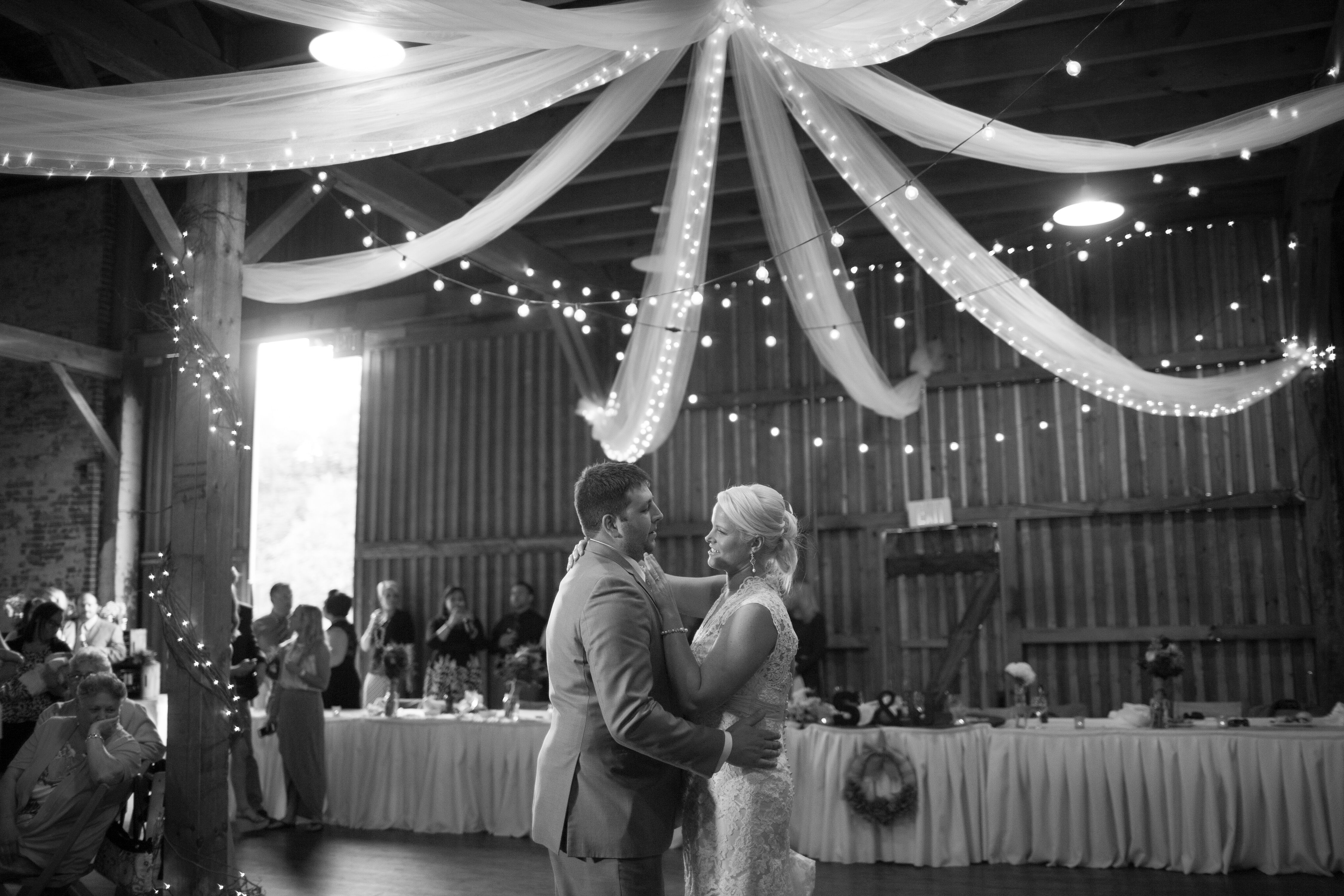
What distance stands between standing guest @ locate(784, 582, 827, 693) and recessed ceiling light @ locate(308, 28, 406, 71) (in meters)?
4.91

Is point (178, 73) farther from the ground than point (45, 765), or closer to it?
farther from the ground

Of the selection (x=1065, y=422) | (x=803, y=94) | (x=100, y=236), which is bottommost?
(x=1065, y=422)

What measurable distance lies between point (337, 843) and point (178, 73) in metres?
4.37

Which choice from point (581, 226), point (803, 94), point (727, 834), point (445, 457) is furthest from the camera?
point (445, 457)

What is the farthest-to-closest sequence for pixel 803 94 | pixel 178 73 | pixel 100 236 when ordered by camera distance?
pixel 100 236 → pixel 178 73 → pixel 803 94

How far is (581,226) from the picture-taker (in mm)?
9070

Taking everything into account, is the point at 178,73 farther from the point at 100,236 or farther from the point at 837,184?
the point at 100,236

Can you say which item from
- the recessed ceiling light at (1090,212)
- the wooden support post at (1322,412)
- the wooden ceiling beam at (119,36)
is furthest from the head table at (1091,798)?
the wooden ceiling beam at (119,36)

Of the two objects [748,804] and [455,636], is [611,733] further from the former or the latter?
[455,636]

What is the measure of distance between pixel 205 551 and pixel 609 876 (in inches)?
140

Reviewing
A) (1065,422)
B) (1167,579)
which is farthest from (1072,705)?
(1065,422)

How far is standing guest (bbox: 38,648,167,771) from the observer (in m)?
4.86

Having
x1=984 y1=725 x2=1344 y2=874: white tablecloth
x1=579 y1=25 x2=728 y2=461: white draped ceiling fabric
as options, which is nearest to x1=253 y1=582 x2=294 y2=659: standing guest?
x1=579 y1=25 x2=728 y2=461: white draped ceiling fabric

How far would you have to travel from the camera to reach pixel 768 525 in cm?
278
